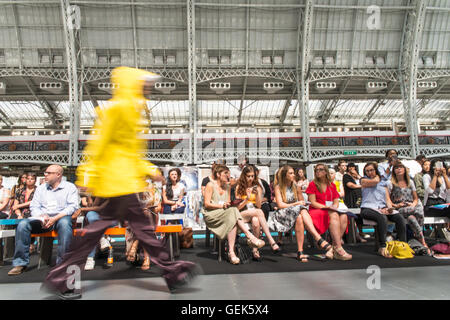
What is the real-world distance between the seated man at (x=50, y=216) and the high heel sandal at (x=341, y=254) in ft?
10.9

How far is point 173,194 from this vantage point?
489cm

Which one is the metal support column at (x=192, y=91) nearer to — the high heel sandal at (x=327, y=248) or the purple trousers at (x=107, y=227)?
the high heel sandal at (x=327, y=248)

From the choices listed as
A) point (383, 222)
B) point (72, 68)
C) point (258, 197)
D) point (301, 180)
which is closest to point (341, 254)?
point (383, 222)

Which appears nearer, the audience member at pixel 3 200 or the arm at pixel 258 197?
the arm at pixel 258 197

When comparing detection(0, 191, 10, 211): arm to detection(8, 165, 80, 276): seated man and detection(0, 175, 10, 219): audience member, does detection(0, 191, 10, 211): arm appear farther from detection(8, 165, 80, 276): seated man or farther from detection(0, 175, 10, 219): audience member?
detection(8, 165, 80, 276): seated man

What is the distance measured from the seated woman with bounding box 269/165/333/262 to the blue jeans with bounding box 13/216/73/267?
276 centimetres

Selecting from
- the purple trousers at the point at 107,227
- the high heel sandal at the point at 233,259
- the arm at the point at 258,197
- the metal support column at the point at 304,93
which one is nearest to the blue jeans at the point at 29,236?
the purple trousers at the point at 107,227

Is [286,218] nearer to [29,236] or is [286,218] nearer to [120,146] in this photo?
[120,146]

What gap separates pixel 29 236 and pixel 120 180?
6.86 feet

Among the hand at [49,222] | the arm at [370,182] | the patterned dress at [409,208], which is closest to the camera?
the hand at [49,222]

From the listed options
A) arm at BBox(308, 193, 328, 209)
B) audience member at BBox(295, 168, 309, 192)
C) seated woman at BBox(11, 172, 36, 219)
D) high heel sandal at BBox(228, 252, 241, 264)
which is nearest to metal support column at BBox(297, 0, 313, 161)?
audience member at BBox(295, 168, 309, 192)

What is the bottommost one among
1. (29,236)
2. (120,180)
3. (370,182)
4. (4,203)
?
(29,236)

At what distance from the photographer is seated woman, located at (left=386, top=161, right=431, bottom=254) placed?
418cm

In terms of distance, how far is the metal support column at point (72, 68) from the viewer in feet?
42.1
